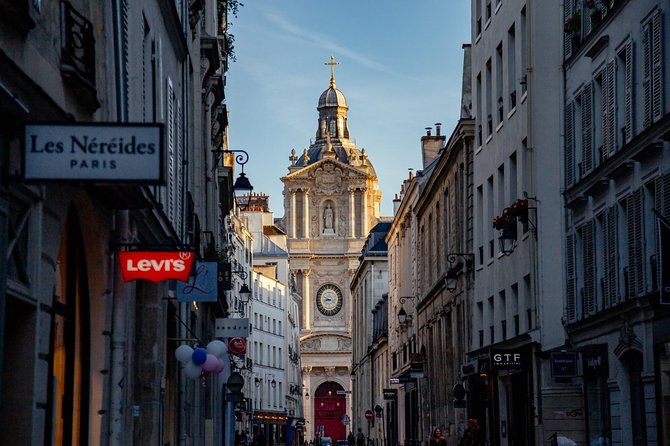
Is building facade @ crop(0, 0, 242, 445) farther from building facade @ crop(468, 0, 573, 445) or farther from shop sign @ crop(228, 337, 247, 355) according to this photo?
shop sign @ crop(228, 337, 247, 355)

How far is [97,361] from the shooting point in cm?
1481

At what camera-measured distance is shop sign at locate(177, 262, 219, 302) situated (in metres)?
22.2

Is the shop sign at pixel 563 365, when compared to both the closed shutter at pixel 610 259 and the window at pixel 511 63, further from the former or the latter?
the window at pixel 511 63

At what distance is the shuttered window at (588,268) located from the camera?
86.0ft

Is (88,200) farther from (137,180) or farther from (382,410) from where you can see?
(382,410)

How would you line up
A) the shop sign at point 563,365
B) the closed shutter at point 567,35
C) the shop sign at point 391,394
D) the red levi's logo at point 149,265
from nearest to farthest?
1. the red levi's logo at point 149,265
2. the shop sign at point 563,365
3. the closed shutter at point 567,35
4. the shop sign at point 391,394

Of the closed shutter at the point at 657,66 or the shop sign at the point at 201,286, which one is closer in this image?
the closed shutter at the point at 657,66

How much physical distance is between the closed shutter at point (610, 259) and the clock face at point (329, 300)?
12258cm

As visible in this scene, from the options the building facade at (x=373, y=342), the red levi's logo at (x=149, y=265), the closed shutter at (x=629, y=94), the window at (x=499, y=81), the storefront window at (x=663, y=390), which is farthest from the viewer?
the building facade at (x=373, y=342)

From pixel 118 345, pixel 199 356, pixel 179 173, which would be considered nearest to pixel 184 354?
pixel 199 356

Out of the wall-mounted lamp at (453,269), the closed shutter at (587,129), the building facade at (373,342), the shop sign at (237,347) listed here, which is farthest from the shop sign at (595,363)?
the building facade at (373,342)

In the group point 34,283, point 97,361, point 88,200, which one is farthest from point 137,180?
point 97,361

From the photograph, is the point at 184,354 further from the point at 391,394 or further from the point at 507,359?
the point at 391,394

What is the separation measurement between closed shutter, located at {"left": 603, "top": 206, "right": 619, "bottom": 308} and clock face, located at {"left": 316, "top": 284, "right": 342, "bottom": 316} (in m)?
123
